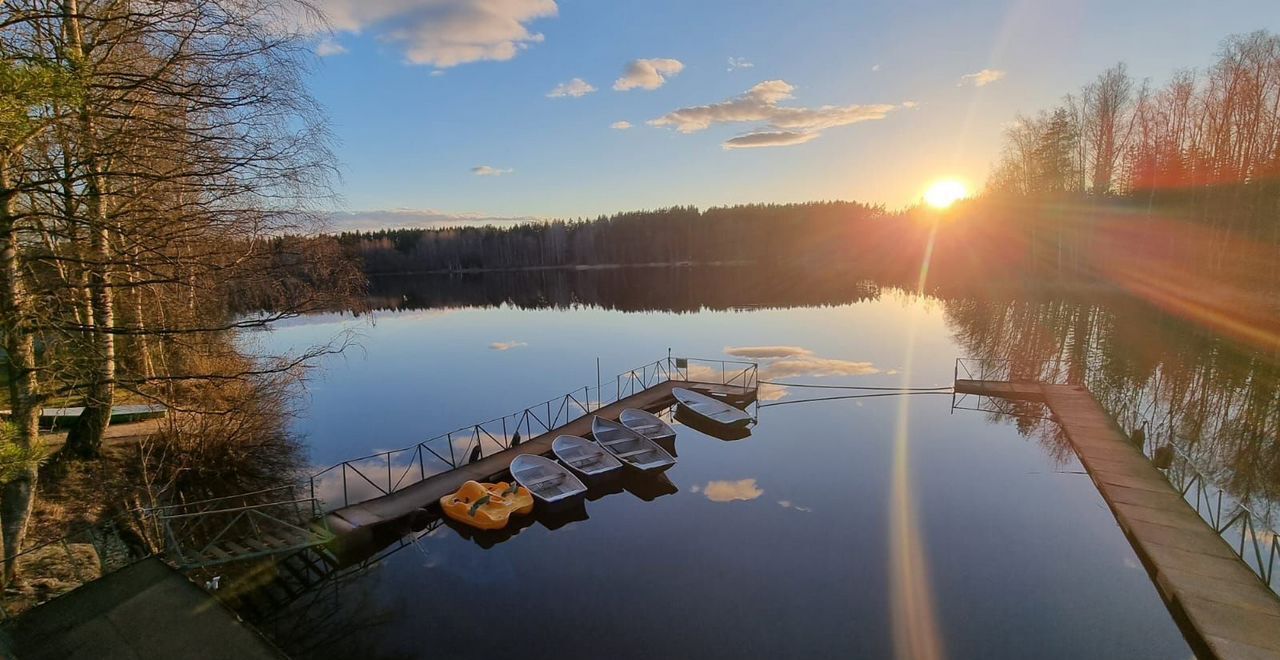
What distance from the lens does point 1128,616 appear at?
40.0ft

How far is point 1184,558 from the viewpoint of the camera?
12.7 metres

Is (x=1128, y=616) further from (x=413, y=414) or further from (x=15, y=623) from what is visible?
(x=413, y=414)

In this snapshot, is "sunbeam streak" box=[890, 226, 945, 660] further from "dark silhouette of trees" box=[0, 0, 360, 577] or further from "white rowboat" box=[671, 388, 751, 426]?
"dark silhouette of trees" box=[0, 0, 360, 577]

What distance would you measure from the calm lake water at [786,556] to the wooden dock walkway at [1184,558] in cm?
72

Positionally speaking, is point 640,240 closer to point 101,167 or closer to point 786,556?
point 786,556

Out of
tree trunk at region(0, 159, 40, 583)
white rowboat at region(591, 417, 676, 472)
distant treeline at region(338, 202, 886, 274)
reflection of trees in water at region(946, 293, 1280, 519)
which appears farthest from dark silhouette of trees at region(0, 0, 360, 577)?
distant treeline at region(338, 202, 886, 274)

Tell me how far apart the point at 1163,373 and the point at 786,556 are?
2640 cm

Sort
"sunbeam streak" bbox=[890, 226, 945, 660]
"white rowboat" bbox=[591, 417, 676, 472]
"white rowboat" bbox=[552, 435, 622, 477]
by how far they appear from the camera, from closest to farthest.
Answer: "sunbeam streak" bbox=[890, 226, 945, 660], "white rowboat" bbox=[552, 435, 622, 477], "white rowboat" bbox=[591, 417, 676, 472]

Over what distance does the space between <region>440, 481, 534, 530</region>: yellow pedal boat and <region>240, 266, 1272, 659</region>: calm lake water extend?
0.54 m

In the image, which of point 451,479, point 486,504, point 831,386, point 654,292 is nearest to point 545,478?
point 486,504

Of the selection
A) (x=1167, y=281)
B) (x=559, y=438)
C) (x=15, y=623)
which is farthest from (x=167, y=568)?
(x=1167, y=281)

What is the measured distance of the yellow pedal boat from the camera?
16.5 meters

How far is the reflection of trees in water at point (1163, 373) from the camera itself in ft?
61.6

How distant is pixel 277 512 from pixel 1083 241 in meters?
77.1
